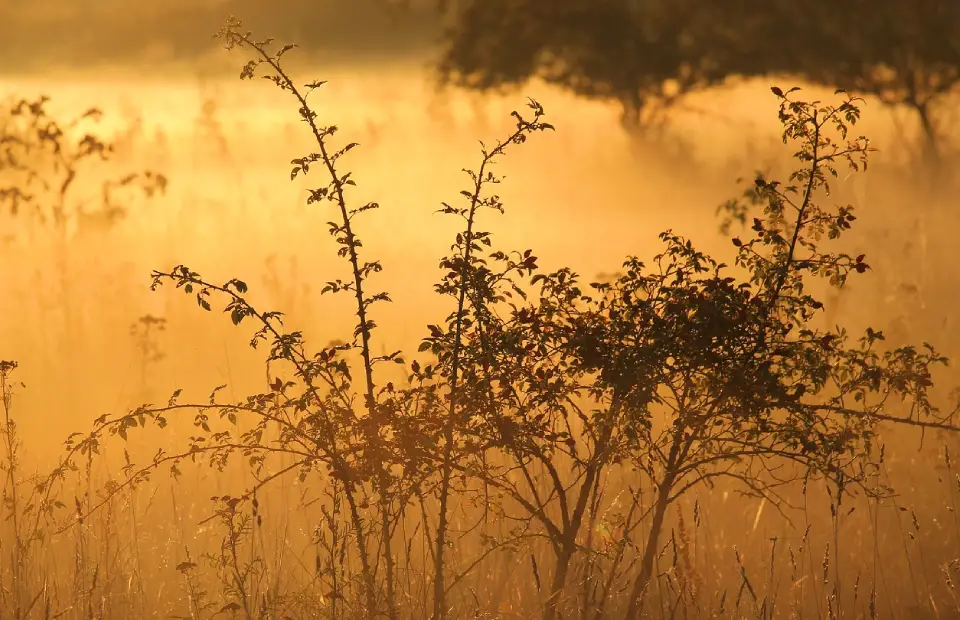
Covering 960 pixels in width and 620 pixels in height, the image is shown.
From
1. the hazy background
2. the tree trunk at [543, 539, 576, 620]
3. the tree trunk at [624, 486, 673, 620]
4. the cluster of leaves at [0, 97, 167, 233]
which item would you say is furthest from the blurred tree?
the tree trunk at [543, 539, 576, 620]

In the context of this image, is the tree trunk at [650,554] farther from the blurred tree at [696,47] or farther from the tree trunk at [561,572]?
the blurred tree at [696,47]

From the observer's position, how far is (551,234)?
2262 centimetres

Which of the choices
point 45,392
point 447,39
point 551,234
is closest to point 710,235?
point 551,234

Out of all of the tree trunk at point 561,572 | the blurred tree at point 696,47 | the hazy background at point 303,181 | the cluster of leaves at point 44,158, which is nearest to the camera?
the tree trunk at point 561,572

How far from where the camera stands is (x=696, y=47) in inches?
914

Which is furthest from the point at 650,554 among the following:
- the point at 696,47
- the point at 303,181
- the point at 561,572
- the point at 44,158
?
the point at 696,47

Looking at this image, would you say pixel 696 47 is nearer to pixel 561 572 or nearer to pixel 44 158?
pixel 44 158

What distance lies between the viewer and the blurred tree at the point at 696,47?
67.9ft

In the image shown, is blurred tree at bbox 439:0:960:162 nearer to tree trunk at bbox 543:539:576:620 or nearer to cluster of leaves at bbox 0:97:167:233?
cluster of leaves at bbox 0:97:167:233

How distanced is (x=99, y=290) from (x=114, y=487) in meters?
8.16

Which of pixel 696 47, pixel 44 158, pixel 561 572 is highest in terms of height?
pixel 696 47

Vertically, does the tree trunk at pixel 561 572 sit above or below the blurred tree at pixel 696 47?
below

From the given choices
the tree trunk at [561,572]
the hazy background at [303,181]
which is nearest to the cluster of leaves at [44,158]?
the hazy background at [303,181]

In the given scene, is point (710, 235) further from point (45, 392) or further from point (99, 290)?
point (45, 392)
